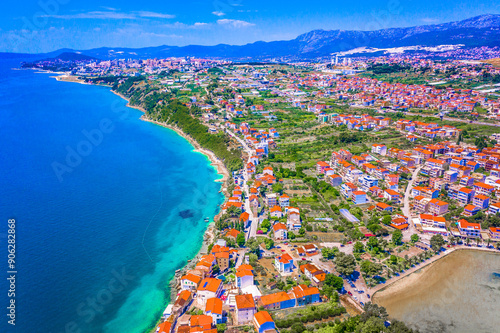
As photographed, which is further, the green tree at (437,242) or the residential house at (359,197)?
the residential house at (359,197)

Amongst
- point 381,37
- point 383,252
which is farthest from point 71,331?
point 381,37

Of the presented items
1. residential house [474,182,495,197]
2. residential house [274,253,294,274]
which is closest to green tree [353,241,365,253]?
residential house [274,253,294,274]

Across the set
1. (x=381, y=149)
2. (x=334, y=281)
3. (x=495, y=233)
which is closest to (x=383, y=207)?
(x=495, y=233)

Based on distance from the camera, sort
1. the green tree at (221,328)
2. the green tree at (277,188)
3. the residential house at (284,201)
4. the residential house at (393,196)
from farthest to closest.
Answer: the green tree at (277,188) → the residential house at (393,196) → the residential house at (284,201) → the green tree at (221,328)

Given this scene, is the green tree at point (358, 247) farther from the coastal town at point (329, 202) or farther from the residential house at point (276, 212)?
the residential house at point (276, 212)

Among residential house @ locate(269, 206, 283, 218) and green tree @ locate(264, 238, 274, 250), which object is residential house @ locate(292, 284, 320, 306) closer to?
green tree @ locate(264, 238, 274, 250)

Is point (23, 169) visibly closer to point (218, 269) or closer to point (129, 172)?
point (129, 172)

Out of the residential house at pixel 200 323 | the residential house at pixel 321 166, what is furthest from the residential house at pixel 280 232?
the residential house at pixel 321 166
